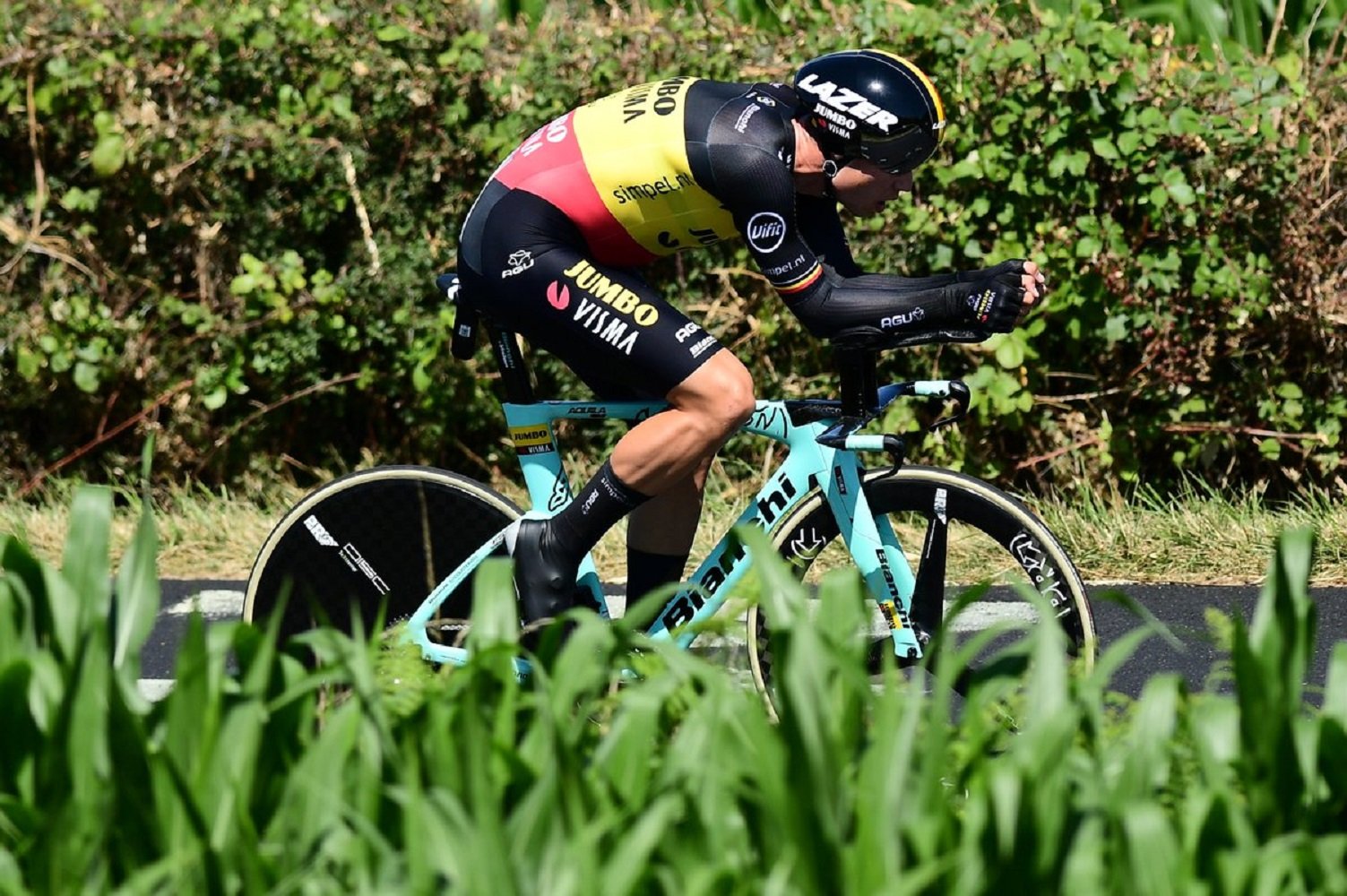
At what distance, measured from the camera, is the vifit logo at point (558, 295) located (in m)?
4.15

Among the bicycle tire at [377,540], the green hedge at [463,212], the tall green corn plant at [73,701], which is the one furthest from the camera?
A: the green hedge at [463,212]

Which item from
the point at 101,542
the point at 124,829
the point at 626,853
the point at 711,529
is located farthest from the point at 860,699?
the point at 711,529

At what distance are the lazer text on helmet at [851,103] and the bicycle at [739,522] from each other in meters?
0.49

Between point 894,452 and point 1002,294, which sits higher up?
point 1002,294

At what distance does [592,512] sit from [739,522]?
1.43ft

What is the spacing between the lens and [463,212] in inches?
275

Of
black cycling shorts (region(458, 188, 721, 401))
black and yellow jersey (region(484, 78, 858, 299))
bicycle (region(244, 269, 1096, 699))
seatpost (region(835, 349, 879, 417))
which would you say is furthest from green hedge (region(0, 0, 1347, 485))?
black cycling shorts (region(458, 188, 721, 401))

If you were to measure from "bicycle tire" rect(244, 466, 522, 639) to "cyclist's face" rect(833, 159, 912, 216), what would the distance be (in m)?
1.23

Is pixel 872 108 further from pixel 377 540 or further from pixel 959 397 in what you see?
pixel 377 540

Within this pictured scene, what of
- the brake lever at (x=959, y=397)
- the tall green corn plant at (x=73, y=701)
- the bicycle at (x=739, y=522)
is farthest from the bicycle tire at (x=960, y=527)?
the tall green corn plant at (x=73, y=701)

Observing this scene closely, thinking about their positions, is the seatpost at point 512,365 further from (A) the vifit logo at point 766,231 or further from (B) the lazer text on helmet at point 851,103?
(B) the lazer text on helmet at point 851,103

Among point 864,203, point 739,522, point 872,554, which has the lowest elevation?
point 872,554

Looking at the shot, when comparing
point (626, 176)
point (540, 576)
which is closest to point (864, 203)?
point (626, 176)

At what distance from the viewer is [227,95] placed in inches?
277
